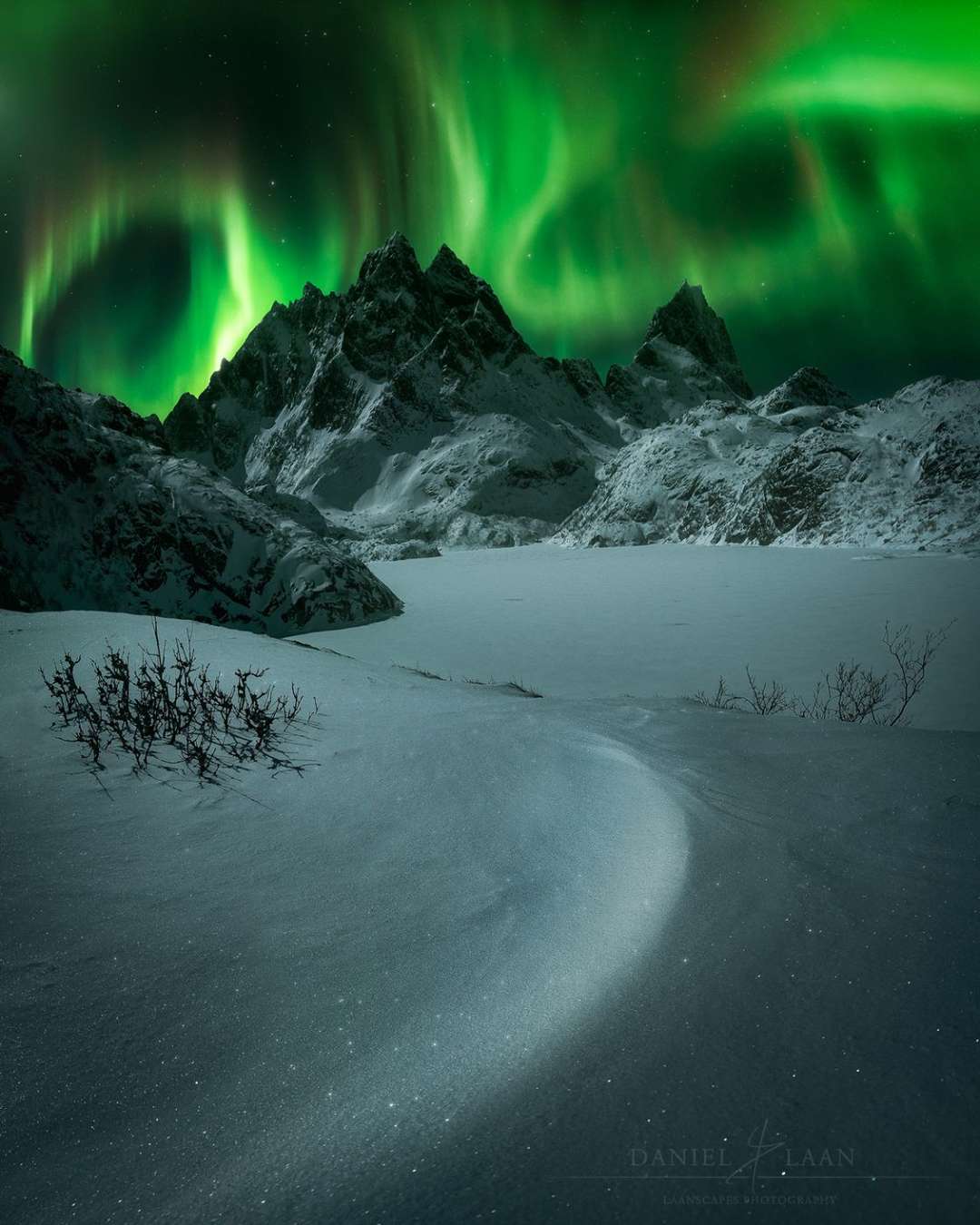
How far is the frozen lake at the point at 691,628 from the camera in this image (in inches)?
265

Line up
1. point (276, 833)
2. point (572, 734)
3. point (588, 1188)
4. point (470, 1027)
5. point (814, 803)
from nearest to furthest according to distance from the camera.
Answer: point (588, 1188) < point (470, 1027) < point (276, 833) < point (814, 803) < point (572, 734)

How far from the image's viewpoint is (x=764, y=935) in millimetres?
1361

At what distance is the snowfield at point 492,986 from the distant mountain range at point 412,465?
27.8 feet

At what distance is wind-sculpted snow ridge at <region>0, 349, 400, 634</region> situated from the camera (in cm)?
965

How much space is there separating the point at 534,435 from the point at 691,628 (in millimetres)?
75718

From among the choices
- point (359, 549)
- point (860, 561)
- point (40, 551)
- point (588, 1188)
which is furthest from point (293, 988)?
point (359, 549)

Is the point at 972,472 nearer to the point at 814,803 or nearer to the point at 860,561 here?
the point at 860,561

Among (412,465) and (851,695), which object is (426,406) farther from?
(851,695)

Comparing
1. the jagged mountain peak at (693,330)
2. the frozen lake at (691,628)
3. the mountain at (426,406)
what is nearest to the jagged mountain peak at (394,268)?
the mountain at (426,406)

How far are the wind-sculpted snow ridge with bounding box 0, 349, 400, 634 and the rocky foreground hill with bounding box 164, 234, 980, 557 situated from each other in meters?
20.6

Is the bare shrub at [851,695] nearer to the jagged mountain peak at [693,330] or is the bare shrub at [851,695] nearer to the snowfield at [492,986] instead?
the snowfield at [492,986]

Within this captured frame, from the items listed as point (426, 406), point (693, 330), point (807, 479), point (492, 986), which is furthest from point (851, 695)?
point (693, 330)

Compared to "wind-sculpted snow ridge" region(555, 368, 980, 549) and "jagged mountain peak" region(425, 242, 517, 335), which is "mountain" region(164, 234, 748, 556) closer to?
"jagged mountain peak" region(425, 242, 517, 335)

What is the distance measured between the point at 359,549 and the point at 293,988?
47.9 m
